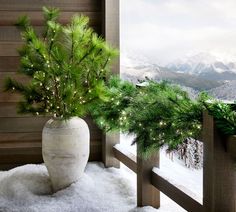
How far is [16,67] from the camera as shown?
12.4 feet

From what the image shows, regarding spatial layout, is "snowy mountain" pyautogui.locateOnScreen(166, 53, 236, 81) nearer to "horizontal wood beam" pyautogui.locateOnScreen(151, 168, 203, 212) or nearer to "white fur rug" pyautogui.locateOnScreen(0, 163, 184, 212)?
"horizontal wood beam" pyautogui.locateOnScreen(151, 168, 203, 212)

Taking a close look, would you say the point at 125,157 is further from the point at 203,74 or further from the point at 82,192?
the point at 203,74

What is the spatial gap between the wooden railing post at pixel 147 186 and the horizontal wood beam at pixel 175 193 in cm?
4

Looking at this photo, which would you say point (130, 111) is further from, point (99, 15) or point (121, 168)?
point (99, 15)

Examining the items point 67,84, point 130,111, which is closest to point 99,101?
point 67,84

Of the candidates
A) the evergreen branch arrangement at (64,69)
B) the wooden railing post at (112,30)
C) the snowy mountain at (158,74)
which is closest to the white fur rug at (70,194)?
the wooden railing post at (112,30)

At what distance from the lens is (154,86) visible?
96.6 inches

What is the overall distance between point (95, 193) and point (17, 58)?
1384mm

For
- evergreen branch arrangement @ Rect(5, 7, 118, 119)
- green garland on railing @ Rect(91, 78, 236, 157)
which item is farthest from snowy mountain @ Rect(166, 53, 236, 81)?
evergreen branch arrangement @ Rect(5, 7, 118, 119)

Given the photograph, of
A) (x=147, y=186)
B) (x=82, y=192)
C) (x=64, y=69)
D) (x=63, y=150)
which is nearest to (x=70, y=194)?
(x=82, y=192)

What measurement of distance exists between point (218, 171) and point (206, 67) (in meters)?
0.95

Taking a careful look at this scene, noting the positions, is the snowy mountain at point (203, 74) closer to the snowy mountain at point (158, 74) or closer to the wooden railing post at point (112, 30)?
the snowy mountain at point (158, 74)

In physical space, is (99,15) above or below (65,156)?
Result: above

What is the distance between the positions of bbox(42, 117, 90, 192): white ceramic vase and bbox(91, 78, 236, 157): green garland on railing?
0.52 m
